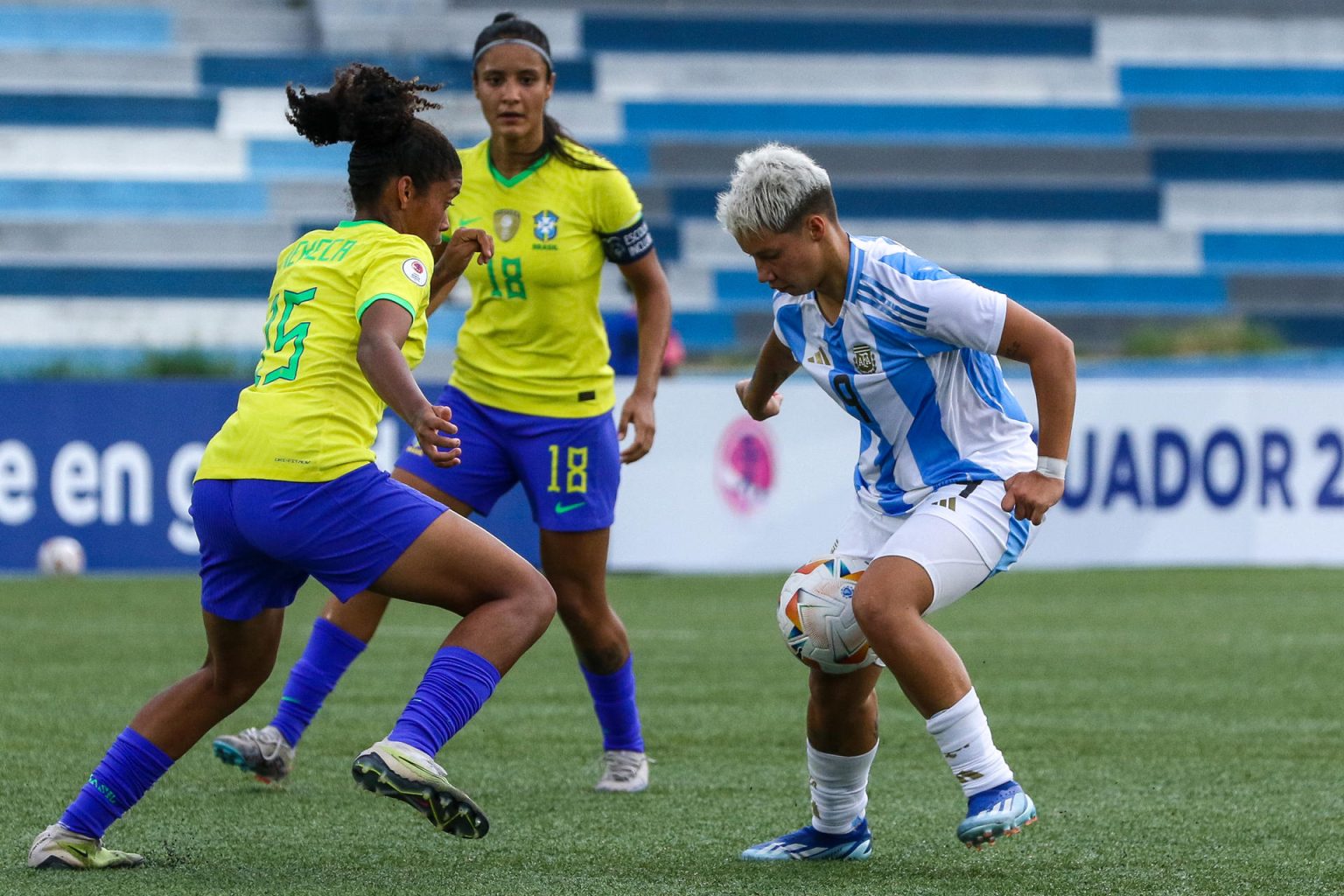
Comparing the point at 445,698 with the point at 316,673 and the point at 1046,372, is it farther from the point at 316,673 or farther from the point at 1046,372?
the point at 316,673

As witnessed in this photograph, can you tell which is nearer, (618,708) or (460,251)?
(460,251)

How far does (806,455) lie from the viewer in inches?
510

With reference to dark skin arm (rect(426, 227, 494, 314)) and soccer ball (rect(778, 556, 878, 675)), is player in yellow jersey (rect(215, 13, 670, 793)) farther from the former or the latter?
soccer ball (rect(778, 556, 878, 675))

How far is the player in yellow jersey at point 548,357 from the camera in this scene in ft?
18.0

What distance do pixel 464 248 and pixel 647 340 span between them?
1.34 meters

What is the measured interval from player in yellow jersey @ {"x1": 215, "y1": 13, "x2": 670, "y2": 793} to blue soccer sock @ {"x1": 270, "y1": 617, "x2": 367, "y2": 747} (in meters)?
0.04

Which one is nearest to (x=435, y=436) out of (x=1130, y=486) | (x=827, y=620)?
(x=827, y=620)

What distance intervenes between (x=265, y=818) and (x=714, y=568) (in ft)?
27.0

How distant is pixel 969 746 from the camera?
3.92 metres

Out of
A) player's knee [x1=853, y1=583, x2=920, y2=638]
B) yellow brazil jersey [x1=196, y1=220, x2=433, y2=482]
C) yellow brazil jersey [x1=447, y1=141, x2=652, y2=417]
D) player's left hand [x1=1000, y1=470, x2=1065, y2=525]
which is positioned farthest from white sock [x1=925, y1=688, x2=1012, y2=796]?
yellow brazil jersey [x1=447, y1=141, x2=652, y2=417]

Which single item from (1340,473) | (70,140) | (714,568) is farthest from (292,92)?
(70,140)

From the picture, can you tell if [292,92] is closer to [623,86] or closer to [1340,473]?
[1340,473]

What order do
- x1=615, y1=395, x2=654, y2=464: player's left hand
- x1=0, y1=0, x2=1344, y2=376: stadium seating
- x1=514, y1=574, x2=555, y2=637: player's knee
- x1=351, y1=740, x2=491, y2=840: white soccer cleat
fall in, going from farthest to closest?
x1=0, y1=0, x2=1344, y2=376: stadium seating, x1=615, y1=395, x2=654, y2=464: player's left hand, x1=514, y1=574, x2=555, y2=637: player's knee, x1=351, y1=740, x2=491, y2=840: white soccer cleat

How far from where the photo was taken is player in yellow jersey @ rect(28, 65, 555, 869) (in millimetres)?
3838
